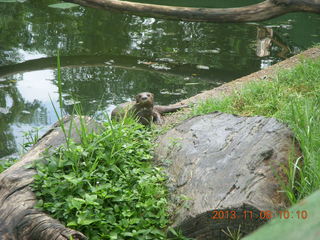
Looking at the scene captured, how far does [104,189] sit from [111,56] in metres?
5.78

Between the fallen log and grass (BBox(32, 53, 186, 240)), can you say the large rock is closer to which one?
grass (BBox(32, 53, 186, 240))

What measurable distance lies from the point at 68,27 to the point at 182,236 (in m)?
8.34

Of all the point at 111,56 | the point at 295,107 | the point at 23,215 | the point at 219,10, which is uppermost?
the point at 219,10

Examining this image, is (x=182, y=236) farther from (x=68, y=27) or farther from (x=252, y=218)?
(x=68, y=27)

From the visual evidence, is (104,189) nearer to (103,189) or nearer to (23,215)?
(103,189)

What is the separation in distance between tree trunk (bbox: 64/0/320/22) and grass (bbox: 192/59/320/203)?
2.28 meters

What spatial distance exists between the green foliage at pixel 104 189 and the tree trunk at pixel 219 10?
17.3ft

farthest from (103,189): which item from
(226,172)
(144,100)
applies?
(144,100)

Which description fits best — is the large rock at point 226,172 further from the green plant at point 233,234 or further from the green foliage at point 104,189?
the green foliage at point 104,189

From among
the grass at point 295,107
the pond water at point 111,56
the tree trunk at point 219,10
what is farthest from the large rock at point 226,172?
the tree trunk at point 219,10

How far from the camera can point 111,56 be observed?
8109 mm

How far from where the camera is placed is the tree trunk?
24.0 feet

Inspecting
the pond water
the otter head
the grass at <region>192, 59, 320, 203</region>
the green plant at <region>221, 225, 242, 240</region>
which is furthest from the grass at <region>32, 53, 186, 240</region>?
the pond water

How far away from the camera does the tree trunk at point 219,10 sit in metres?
7.31
